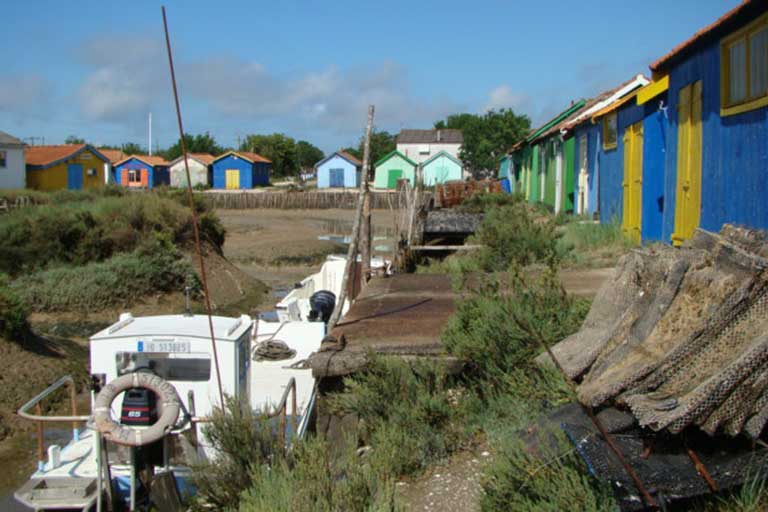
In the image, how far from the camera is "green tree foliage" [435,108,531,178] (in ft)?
243

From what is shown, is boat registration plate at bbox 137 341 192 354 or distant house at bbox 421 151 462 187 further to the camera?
distant house at bbox 421 151 462 187

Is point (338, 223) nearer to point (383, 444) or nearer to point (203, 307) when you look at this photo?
point (203, 307)

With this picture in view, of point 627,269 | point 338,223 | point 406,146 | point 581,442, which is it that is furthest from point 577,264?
point 406,146

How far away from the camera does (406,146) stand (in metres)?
87.3

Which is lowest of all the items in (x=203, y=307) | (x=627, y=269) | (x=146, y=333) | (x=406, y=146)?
(x=203, y=307)

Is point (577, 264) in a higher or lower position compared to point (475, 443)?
higher

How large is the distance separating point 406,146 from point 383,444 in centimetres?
8251

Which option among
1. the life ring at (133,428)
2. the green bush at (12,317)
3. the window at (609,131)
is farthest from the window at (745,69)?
the green bush at (12,317)

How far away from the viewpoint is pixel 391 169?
7406 centimetres

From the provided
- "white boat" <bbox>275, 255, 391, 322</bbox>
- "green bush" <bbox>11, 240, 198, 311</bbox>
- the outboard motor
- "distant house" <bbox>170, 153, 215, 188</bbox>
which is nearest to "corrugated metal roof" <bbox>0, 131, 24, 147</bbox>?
"distant house" <bbox>170, 153, 215, 188</bbox>

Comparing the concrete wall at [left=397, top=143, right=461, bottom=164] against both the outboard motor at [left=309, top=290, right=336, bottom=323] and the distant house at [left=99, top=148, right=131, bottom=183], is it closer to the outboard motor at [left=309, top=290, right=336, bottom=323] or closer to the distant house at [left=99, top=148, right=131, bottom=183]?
the distant house at [left=99, top=148, right=131, bottom=183]

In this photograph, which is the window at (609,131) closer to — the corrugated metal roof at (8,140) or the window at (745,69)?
the window at (745,69)

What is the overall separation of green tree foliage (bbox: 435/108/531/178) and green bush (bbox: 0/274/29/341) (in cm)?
6075

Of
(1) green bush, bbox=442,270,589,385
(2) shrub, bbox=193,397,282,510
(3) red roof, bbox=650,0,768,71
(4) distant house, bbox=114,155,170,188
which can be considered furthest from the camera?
(4) distant house, bbox=114,155,170,188
